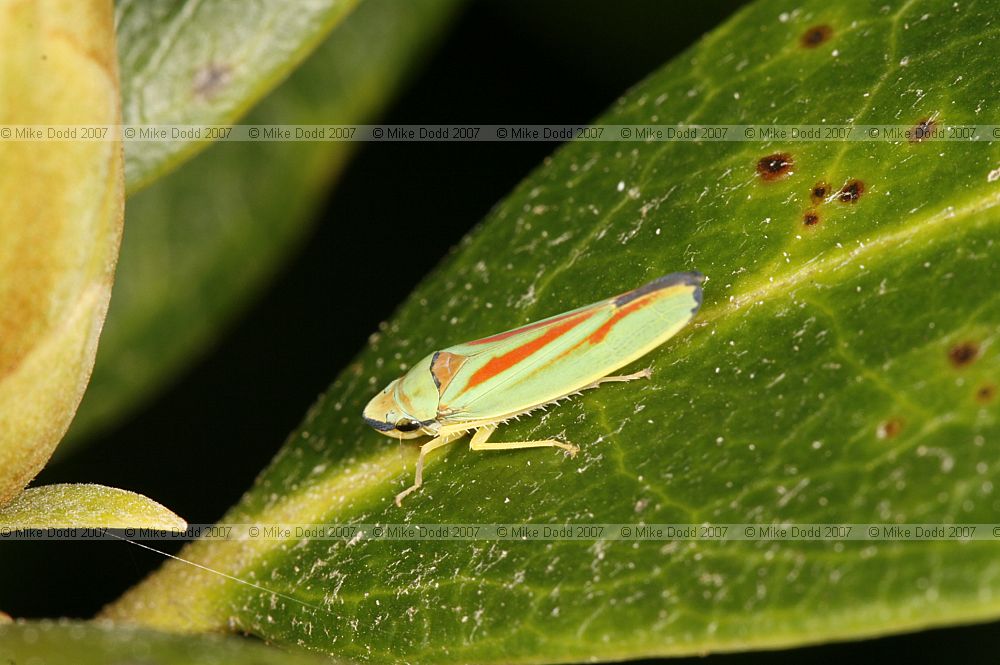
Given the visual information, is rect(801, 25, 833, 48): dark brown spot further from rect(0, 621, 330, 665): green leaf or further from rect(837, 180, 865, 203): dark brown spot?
rect(0, 621, 330, 665): green leaf

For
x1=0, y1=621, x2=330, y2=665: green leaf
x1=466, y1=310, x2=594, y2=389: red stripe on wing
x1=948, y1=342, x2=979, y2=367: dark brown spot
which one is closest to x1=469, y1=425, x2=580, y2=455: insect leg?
x1=466, y1=310, x2=594, y2=389: red stripe on wing

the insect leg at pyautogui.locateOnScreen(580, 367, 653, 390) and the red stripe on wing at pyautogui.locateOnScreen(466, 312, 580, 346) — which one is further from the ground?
the red stripe on wing at pyautogui.locateOnScreen(466, 312, 580, 346)

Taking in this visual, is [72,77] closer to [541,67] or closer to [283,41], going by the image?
[283,41]

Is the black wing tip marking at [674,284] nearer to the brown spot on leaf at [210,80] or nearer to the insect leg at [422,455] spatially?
the insect leg at [422,455]

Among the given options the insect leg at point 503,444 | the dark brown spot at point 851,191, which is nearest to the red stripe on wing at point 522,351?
the insect leg at point 503,444

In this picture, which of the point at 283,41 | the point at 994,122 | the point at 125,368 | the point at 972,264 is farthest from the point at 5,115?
the point at 125,368

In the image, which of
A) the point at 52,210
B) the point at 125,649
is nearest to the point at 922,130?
the point at 52,210

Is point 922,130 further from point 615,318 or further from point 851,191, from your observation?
point 615,318
